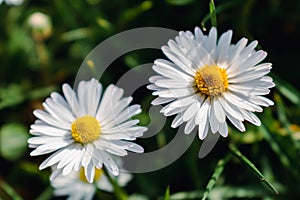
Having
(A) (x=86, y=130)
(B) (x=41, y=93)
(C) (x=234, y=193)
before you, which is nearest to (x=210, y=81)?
(A) (x=86, y=130)

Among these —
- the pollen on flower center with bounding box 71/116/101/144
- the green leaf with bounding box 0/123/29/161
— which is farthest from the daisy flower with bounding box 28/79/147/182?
the green leaf with bounding box 0/123/29/161

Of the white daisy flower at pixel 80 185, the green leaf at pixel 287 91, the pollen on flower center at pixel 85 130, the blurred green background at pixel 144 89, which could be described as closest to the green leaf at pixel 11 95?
the blurred green background at pixel 144 89

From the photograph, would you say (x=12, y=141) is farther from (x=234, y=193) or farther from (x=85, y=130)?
(x=234, y=193)

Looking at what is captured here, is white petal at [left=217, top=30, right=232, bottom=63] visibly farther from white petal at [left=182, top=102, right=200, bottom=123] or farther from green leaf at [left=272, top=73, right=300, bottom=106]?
green leaf at [left=272, top=73, right=300, bottom=106]

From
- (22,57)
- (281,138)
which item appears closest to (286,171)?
(281,138)

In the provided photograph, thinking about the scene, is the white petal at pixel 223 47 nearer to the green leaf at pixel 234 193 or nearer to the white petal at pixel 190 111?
the white petal at pixel 190 111

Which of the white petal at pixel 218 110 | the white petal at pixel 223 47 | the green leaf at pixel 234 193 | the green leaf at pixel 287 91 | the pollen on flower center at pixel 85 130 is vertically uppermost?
the pollen on flower center at pixel 85 130

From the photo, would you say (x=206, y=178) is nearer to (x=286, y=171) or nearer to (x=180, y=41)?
(x=286, y=171)
